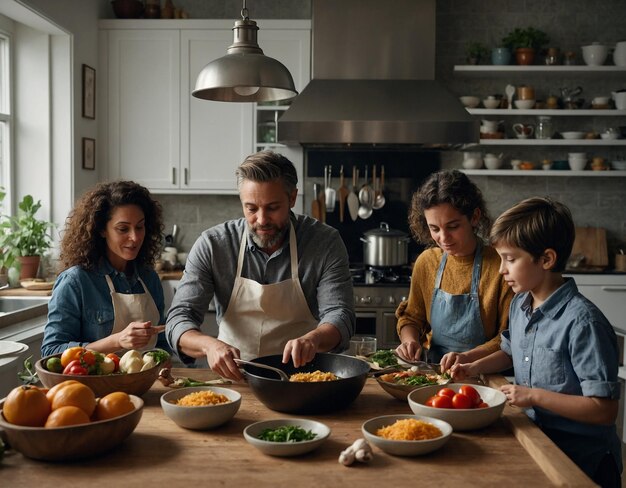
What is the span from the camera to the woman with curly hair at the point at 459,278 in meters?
2.35

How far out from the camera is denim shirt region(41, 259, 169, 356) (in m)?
2.25

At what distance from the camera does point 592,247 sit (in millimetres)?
4934

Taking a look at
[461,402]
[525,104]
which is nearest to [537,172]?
[525,104]

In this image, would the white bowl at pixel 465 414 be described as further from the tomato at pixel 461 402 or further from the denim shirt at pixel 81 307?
the denim shirt at pixel 81 307

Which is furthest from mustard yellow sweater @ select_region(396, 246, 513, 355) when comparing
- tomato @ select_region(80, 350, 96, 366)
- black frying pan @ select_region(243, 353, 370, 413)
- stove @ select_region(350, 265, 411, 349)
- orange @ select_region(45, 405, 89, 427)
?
stove @ select_region(350, 265, 411, 349)

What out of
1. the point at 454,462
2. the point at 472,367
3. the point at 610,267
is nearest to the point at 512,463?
the point at 454,462

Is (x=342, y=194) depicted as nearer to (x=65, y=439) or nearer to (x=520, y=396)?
(x=520, y=396)

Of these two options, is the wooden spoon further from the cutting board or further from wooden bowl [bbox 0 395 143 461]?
wooden bowl [bbox 0 395 143 461]

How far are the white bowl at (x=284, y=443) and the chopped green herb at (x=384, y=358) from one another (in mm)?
567

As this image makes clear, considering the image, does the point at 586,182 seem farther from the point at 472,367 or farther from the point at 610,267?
the point at 472,367

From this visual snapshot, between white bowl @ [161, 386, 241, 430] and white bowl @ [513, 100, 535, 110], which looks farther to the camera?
white bowl @ [513, 100, 535, 110]

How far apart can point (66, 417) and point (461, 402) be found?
86 centimetres

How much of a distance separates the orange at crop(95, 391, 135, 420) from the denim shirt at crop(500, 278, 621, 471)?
3.41 ft

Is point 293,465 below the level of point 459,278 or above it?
below
